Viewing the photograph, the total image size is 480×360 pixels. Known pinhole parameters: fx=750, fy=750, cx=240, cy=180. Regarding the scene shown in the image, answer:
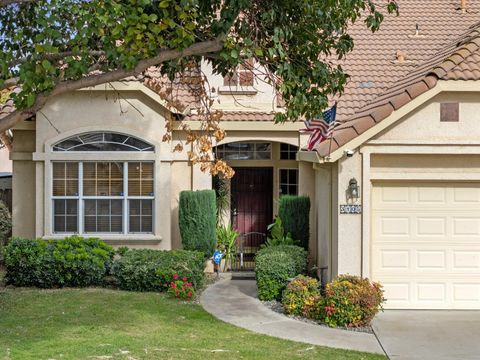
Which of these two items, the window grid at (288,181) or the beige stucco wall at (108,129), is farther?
the window grid at (288,181)

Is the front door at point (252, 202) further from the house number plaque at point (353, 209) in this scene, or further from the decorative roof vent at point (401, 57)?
the house number plaque at point (353, 209)

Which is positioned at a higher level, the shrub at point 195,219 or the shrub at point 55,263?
the shrub at point 195,219

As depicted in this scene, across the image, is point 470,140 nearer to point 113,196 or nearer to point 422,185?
point 422,185

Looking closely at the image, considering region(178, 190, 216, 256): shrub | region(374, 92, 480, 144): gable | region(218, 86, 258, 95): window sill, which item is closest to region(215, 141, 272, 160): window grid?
region(218, 86, 258, 95): window sill

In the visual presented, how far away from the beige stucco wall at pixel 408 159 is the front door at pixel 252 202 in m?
6.30

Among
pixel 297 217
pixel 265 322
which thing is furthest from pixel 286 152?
pixel 265 322

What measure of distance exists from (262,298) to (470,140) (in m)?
4.56

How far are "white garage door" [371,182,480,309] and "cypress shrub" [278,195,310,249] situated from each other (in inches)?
144

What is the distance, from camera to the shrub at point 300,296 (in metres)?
12.1

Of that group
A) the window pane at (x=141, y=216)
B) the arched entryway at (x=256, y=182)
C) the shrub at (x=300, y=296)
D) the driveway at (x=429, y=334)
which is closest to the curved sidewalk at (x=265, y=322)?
the shrub at (x=300, y=296)

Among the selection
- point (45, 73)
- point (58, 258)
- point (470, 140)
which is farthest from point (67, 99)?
point (470, 140)

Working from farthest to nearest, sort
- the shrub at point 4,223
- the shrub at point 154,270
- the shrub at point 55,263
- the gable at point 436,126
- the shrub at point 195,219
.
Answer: the shrub at point 4,223
the shrub at point 195,219
the shrub at point 55,263
the shrub at point 154,270
the gable at point 436,126

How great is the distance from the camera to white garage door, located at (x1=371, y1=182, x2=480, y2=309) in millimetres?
12914

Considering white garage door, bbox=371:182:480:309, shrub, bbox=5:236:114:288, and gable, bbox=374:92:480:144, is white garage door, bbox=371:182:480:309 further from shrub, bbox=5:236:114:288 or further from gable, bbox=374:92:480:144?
shrub, bbox=5:236:114:288
